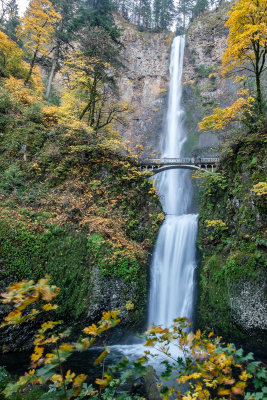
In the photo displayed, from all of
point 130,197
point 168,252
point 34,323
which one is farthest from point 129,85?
point 34,323

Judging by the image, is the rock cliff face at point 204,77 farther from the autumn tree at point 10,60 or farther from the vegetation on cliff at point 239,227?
the autumn tree at point 10,60

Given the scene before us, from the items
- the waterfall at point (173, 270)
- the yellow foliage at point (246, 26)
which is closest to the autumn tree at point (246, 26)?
the yellow foliage at point (246, 26)

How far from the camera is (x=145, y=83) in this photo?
35.7m

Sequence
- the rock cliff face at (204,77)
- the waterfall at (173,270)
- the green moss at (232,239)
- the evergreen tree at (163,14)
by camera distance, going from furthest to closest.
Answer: the evergreen tree at (163,14) → the rock cliff face at (204,77) → the waterfall at (173,270) → the green moss at (232,239)

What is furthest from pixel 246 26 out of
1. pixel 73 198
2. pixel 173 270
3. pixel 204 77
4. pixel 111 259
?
pixel 204 77

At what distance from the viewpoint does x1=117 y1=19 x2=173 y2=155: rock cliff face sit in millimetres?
32156

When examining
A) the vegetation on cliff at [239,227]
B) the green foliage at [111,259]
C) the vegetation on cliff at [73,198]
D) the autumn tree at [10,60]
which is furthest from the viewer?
the autumn tree at [10,60]

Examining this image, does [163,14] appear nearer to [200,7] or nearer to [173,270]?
[200,7]

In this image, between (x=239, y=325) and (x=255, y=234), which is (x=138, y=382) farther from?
(x=255, y=234)

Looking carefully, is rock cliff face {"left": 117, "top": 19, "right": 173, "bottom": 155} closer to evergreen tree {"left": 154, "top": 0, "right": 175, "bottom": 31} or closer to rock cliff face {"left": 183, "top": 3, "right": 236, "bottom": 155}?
rock cliff face {"left": 183, "top": 3, "right": 236, "bottom": 155}

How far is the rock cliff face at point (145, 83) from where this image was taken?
105 feet

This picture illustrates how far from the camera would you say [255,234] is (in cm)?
827

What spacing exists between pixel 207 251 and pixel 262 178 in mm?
4224

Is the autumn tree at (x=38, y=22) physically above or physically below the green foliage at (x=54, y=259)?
above
